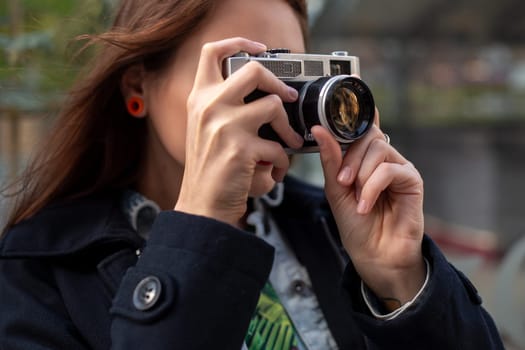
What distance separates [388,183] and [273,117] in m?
0.24

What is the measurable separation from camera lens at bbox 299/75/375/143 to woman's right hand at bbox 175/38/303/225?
0.06m

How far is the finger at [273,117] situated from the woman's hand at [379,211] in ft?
0.20

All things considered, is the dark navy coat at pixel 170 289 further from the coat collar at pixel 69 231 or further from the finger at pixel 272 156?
the finger at pixel 272 156

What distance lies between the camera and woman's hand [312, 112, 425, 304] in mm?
1098

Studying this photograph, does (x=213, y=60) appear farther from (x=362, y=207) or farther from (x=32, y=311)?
(x=32, y=311)

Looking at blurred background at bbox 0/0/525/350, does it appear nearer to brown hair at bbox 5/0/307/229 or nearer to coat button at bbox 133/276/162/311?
brown hair at bbox 5/0/307/229

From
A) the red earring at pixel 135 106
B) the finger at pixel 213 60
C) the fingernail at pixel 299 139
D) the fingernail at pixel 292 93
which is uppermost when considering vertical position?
the finger at pixel 213 60

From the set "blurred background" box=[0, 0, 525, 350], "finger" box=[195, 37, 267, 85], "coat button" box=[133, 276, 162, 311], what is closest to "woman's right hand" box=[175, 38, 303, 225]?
"finger" box=[195, 37, 267, 85]

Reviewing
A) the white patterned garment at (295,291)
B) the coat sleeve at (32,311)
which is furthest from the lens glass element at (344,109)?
the coat sleeve at (32,311)

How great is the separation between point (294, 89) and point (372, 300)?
41 cm

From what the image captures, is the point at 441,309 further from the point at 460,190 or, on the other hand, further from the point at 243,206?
the point at 460,190

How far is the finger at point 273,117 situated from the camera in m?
1.00

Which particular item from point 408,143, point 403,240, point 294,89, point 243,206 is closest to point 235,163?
point 243,206

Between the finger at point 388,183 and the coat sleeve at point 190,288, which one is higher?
the finger at point 388,183
